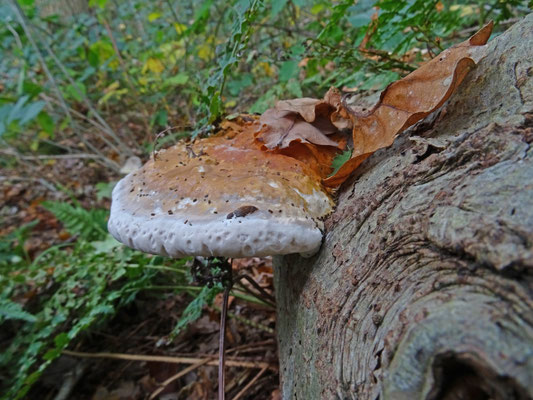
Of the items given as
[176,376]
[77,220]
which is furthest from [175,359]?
[77,220]

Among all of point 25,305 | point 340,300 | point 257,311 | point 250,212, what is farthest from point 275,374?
point 25,305

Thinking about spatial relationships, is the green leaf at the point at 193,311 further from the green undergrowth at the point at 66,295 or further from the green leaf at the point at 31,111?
the green leaf at the point at 31,111

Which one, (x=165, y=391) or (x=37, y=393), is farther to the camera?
(x=37, y=393)

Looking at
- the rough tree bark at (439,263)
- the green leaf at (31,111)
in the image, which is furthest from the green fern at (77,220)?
A: the rough tree bark at (439,263)

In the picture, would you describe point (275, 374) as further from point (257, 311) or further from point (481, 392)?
point (481, 392)

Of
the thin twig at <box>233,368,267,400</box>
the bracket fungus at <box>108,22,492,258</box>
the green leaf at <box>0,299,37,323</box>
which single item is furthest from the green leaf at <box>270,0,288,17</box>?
the green leaf at <box>0,299,37,323</box>

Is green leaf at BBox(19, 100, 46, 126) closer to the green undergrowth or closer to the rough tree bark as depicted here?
the green undergrowth
